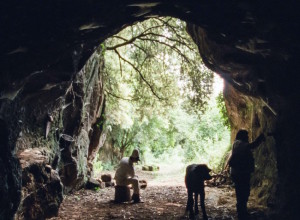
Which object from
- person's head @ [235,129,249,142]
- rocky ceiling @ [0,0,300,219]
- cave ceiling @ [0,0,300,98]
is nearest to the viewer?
cave ceiling @ [0,0,300,98]

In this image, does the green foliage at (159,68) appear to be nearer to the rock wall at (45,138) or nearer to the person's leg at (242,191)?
the rock wall at (45,138)

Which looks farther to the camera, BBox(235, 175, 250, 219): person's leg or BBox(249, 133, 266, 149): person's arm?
BBox(249, 133, 266, 149): person's arm

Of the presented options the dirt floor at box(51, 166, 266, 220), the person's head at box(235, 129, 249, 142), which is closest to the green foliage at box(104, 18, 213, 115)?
the dirt floor at box(51, 166, 266, 220)

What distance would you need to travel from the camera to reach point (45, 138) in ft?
28.6

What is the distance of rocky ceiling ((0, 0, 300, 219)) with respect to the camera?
4492mm

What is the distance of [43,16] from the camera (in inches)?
172

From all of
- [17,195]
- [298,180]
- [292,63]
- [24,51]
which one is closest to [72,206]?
[17,195]

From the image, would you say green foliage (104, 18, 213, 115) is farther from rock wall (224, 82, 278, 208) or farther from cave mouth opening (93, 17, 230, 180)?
rock wall (224, 82, 278, 208)

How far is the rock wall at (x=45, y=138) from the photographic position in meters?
5.25

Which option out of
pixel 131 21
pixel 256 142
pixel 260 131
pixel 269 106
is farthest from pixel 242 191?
pixel 131 21

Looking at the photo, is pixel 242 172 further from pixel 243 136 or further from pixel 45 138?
pixel 45 138

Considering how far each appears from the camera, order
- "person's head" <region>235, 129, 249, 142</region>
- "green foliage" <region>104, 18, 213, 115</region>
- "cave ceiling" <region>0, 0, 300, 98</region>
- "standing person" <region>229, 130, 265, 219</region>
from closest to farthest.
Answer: "cave ceiling" <region>0, 0, 300, 98</region> < "standing person" <region>229, 130, 265, 219</region> < "person's head" <region>235, 129, 249, 142</region> < "green foliage" <region>104, 18, 213, 115</region>

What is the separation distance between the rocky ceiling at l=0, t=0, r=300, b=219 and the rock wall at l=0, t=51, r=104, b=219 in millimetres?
49

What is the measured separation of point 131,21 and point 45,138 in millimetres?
4567
